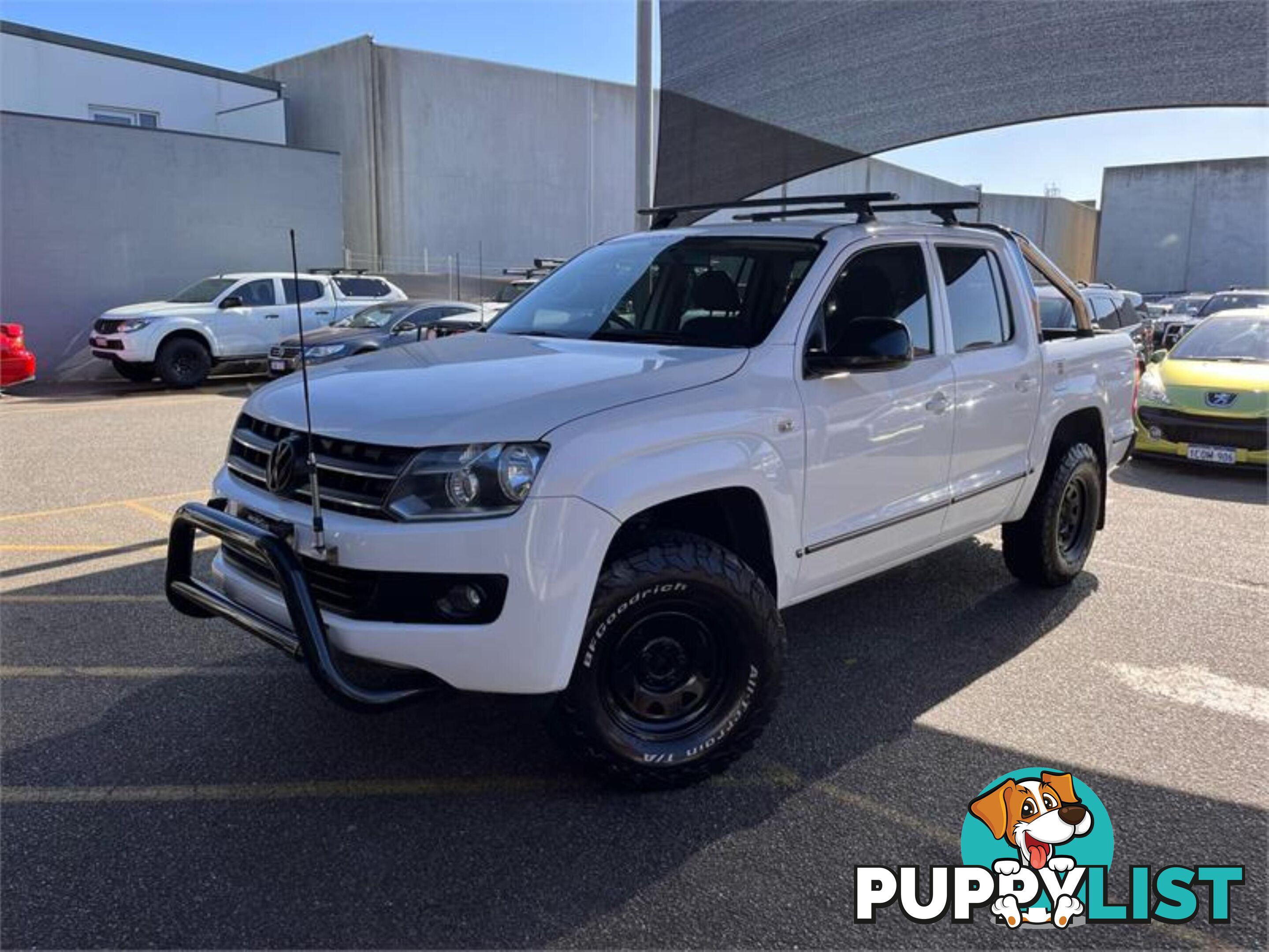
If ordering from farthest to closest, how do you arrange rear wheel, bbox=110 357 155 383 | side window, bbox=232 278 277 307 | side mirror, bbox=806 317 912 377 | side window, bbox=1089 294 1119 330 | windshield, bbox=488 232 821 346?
1. side window, bbox=232 278 277 307
2. rear wheel, bbox=110 357 155 383
3. side window, bbox=1089 294 1119 330
4. windshield, bbox=488 232 821 346
5. side mirror, bbox=806 317 912 377

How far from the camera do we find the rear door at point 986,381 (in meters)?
4.62

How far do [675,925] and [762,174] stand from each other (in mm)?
8635

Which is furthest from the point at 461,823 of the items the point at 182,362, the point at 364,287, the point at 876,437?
the point at 364,287

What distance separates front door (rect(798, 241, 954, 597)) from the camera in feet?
12.5

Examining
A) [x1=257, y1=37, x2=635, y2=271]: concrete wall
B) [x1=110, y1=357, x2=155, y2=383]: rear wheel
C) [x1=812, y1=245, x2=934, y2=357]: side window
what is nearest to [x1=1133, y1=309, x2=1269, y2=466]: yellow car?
[x1=812, y1=245, x2=934, y2=357]: side window

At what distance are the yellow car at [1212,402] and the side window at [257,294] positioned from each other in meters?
13.4

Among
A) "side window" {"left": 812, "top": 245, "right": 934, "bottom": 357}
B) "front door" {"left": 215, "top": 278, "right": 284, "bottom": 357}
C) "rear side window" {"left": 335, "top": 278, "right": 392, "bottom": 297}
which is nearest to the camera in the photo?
"side window" {"left": 812, "top": 245, "right": 934, "bottom": 357}

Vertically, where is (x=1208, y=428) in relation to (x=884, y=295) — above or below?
below

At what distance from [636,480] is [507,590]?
534mm

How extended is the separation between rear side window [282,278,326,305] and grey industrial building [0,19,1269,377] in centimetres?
289

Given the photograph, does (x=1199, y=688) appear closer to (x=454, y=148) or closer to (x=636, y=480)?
(x=636, y=480)

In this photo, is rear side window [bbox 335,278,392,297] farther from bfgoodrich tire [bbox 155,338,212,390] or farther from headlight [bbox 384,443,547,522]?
headlight [bbox 384,443,547,522]

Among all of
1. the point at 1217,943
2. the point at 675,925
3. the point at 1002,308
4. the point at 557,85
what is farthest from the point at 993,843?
the point at 557,85

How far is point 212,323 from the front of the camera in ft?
52.7
